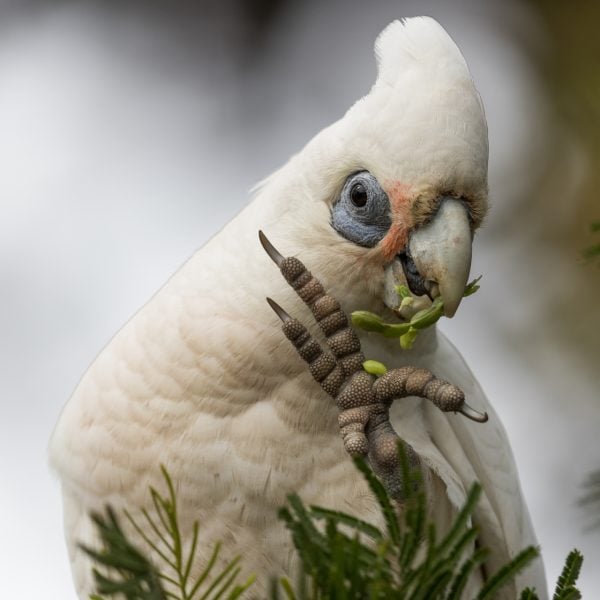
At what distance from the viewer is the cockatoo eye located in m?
2.41

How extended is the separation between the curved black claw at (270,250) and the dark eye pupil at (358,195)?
0.22 metres

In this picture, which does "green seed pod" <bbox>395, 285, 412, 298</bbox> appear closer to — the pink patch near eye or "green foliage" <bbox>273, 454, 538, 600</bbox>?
the pink patch near eye

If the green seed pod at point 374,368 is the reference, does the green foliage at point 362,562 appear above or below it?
below

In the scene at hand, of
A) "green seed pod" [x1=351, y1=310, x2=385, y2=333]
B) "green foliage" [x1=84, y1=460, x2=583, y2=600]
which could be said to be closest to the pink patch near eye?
"green seed pod" [x1=351, y1=310, x2=385, y2=333]

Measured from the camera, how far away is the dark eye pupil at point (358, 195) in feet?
7.99

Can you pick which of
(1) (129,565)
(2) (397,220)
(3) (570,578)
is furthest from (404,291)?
(1) (129,565)

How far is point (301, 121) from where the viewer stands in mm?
5246

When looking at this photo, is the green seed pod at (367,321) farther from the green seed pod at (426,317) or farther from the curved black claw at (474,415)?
the curved black claw at (474,415)

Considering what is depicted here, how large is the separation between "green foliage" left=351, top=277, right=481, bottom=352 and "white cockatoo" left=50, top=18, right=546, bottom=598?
0.09 ft

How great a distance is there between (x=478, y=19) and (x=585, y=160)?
1516 mm

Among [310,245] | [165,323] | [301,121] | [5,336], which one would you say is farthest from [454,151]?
[5,336]

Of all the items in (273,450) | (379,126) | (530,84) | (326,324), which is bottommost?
(273,450)

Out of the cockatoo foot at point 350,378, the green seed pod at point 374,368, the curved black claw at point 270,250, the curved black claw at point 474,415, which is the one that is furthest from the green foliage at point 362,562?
the curved black claw at point 270,250

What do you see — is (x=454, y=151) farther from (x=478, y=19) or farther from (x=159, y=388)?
(x=478, y=19)
